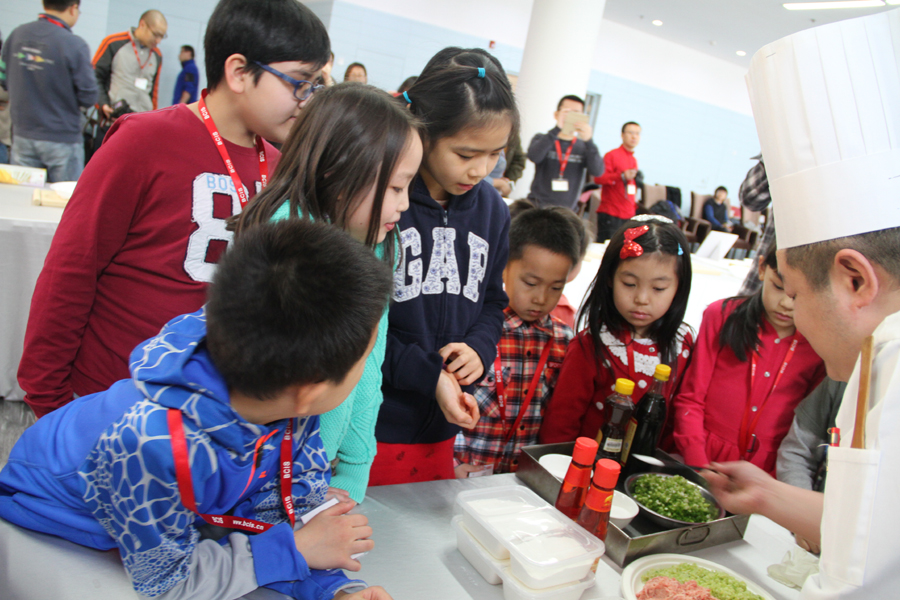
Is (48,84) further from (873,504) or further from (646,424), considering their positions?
(873,504)

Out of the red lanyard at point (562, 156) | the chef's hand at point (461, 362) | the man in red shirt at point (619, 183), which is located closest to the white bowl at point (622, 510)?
the chef's hand at point (461, 362)

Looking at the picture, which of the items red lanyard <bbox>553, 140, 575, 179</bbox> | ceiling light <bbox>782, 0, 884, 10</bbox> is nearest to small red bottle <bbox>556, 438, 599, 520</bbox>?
red lanyard <bbox>553, 140, 575, 179</bbox>

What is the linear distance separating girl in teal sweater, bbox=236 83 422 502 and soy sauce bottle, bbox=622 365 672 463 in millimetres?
632

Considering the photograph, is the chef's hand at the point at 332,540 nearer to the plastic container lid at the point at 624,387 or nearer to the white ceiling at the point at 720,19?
the plastic container lid at the point at 624,387

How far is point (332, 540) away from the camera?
86 cm

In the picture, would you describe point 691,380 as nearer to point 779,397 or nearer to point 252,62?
point 779,397

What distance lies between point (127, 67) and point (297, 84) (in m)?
5.64

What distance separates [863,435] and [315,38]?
4.11 ft

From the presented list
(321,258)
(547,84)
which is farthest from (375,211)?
(547,84)

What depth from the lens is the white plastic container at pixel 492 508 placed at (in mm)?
952

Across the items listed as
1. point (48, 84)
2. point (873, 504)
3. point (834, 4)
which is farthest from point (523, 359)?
point (834, 4)

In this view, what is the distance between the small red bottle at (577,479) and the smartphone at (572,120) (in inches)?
173

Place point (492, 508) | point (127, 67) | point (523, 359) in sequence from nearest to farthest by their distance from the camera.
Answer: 1. point (492, 508)
2. point (523, 359)
3. point (127, 67)

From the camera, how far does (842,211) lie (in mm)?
815
